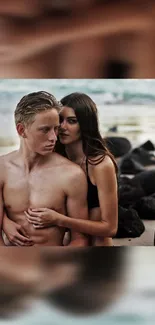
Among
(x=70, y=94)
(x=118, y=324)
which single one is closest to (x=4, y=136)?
(x=70, y=94)

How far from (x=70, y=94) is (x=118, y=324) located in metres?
1.15

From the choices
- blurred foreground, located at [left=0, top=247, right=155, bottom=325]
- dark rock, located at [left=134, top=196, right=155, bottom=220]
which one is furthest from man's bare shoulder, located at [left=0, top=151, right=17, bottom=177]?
dark rock, located at [left=134, top=196, right=155, bottom=220]

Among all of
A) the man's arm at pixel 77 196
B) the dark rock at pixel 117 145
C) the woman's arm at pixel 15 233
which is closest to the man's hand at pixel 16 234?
the woman's arm at pixel 15 233

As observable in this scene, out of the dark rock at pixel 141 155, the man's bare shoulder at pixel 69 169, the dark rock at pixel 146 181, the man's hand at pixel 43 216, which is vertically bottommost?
the man's hand at pixel 43 216

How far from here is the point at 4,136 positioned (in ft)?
7.41

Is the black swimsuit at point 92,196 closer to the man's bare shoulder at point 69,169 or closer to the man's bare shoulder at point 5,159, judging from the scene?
the man's bare shoulder at point 69,169

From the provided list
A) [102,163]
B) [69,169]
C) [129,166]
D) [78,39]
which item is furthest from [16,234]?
[78,39]

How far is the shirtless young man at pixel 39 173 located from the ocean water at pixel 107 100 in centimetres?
4

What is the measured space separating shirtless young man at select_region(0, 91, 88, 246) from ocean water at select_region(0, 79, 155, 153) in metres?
0.04

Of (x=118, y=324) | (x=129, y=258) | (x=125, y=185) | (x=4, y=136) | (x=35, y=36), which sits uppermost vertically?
(x=35, y=36)

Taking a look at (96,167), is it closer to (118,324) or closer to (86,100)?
(86,100)

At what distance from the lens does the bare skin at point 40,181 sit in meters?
2.26

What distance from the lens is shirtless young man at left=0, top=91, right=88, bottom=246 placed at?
7.38 feet

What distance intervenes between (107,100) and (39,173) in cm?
48
